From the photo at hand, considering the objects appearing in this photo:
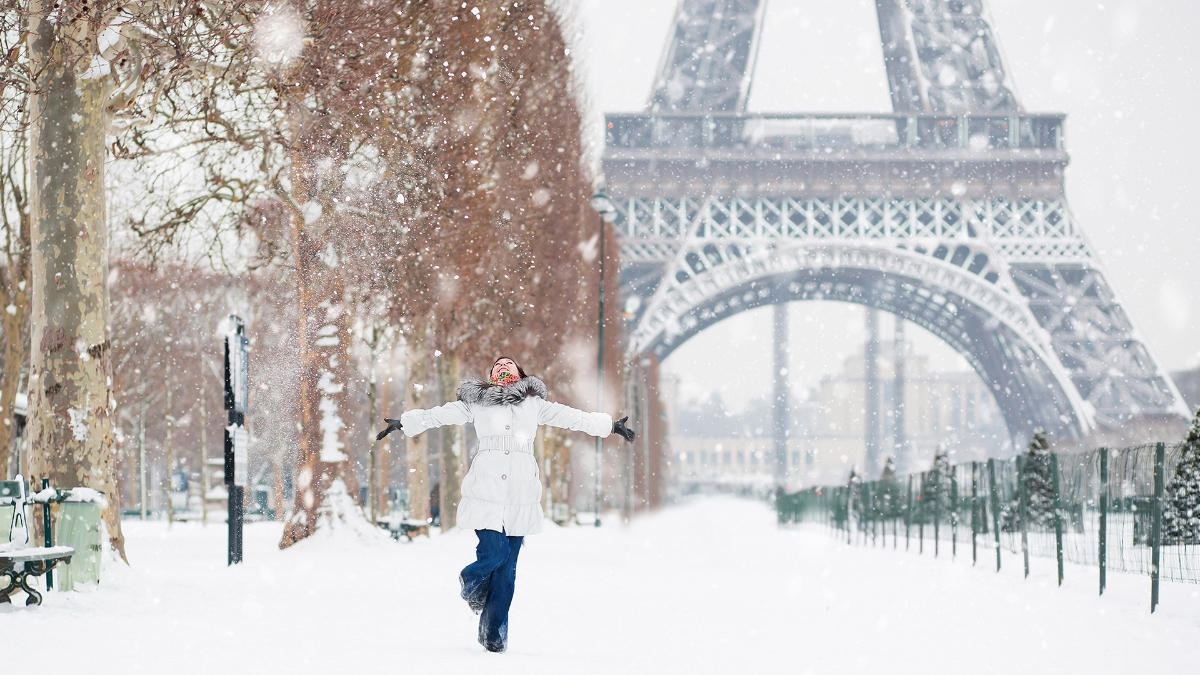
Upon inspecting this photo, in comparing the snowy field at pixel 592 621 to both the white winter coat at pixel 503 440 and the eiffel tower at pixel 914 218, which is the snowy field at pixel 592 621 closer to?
the white winter coat at pixel 503 440

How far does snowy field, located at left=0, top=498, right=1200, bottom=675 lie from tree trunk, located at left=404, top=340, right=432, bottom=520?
22.8ft

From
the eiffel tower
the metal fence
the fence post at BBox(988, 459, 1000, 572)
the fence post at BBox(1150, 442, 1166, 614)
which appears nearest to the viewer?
the fence post at BBox(1150, 442, 1166, 614)

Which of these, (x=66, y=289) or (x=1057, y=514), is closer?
(x=66, y=289)

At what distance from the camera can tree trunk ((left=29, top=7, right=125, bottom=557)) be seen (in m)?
10.9

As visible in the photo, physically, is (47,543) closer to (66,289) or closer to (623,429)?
(66,289)

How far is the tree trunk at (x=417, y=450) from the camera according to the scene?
2339 cm

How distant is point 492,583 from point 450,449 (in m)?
15.9

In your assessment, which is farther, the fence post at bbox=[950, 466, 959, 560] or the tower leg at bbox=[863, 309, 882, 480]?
the tower leg at bbox=[863, 309, 882, 480]

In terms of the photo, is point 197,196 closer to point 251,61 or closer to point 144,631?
point 251,61

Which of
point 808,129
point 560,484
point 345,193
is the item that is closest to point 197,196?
point 345,193

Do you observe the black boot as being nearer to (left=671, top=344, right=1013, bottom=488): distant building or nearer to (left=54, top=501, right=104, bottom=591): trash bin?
(left=54, top=501, right=104, bottom=591): trash bin

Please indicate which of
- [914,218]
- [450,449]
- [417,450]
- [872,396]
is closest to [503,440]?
[450,449]

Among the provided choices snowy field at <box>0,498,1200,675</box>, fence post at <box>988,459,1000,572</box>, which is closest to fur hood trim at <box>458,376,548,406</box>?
snowy field at <box>0,498,1200,675</box>

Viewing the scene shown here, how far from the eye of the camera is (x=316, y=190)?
1614 cm
